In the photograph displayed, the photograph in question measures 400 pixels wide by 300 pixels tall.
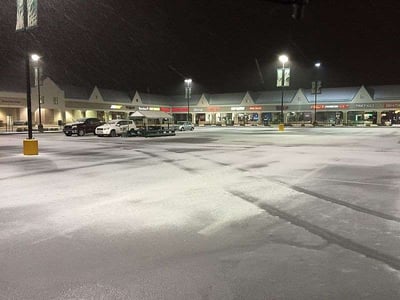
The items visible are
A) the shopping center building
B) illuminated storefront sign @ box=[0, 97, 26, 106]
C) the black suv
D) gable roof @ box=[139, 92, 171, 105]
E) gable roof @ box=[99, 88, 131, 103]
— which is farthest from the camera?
gable roof @ box=[139, 92, 171, 105]

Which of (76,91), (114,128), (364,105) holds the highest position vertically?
(76,91)

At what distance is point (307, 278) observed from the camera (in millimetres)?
4238

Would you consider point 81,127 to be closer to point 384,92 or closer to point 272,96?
point 272,96

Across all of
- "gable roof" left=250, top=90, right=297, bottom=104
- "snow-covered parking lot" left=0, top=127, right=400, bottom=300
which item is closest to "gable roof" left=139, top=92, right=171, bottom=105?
"gable roof" left=250, top=90, right=297, bottom=104

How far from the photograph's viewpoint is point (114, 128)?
35.4 metres

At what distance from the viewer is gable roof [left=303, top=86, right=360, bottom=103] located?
73750mm

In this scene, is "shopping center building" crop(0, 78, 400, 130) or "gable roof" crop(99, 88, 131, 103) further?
"gable roof" crop(99, 88, 131, 103)

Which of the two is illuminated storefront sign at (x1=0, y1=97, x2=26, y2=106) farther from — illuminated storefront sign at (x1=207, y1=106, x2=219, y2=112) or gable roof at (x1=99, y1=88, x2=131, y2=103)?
illuminated storefront sign at (x1=207, y1=106, x2=219, y2=112)

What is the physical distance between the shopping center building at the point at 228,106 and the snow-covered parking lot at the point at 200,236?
50237mm

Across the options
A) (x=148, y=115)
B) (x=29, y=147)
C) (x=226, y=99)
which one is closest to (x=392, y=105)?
(x=226, y=99)

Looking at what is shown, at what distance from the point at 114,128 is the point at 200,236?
101ft

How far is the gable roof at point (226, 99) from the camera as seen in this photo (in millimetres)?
85000

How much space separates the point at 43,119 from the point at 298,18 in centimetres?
6235

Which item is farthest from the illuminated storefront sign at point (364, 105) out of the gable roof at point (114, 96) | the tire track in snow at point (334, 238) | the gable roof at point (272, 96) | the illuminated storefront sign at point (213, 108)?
the tire track in snow at point (334, 238)
